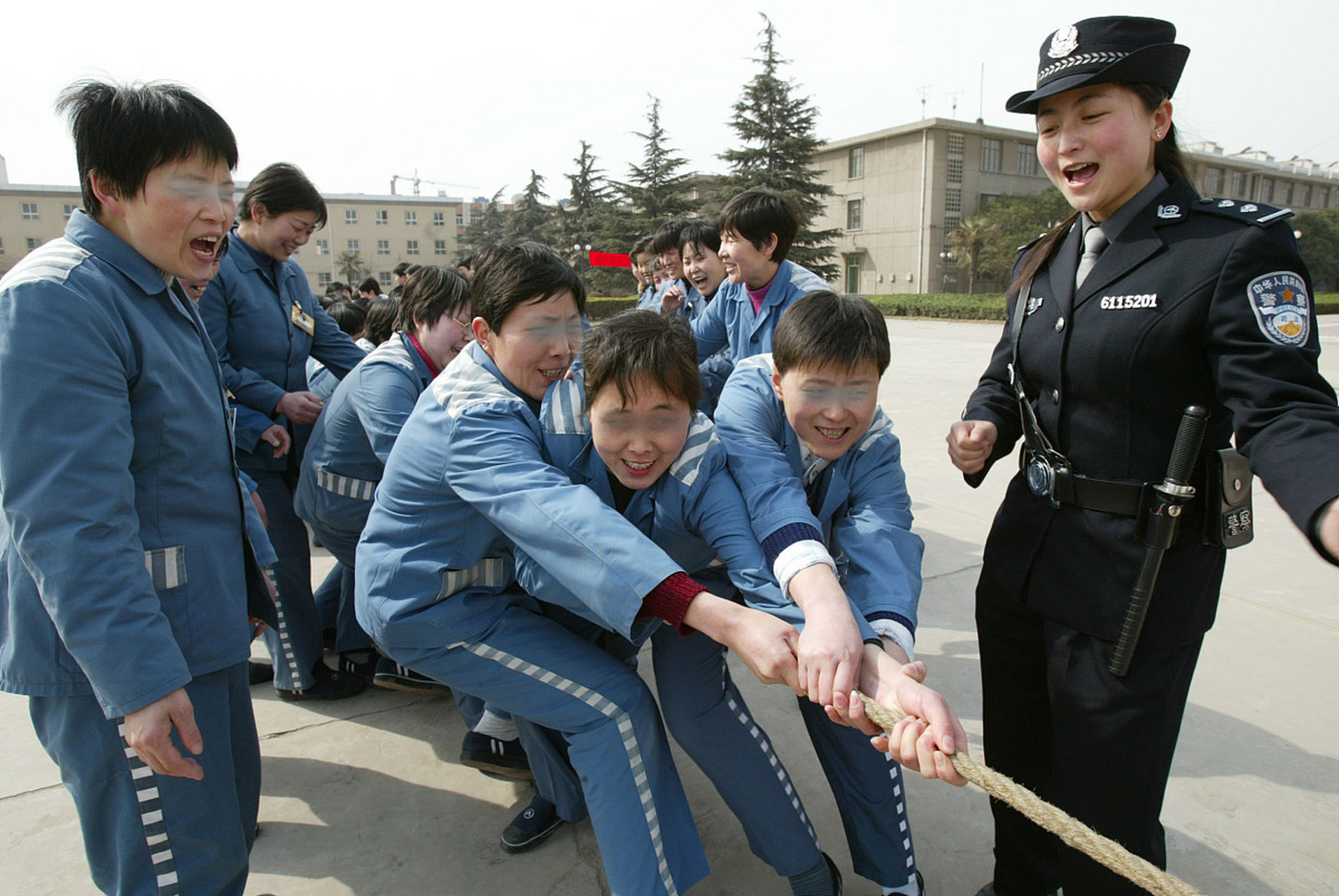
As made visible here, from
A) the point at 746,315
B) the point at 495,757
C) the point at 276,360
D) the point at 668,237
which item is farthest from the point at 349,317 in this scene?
the point at 495,757

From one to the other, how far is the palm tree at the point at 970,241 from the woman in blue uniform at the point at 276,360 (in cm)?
3287

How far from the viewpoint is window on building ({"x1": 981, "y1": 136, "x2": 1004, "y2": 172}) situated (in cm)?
3438

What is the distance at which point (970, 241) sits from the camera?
106 feet

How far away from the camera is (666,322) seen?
176cm

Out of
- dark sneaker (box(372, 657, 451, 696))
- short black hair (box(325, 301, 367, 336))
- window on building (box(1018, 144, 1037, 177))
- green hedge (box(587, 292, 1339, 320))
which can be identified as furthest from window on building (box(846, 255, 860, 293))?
dark sneaker (box(372, 657, 451, 696))

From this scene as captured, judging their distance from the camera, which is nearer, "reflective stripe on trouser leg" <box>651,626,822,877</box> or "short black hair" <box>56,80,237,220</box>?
"short black hair" <box>56,80,237,220</box>

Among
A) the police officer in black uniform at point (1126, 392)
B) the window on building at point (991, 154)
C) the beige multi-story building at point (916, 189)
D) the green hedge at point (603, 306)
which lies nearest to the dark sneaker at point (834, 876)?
the police officer in black uniform at point (1126, 392)

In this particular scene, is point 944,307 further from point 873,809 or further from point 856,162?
point 873,809

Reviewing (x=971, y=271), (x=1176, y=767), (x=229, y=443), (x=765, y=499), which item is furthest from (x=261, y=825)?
(x=971, y=271)

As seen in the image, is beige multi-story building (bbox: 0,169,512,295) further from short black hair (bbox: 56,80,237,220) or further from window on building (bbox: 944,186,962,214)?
short black hair (bbox: 56,80,237,220)

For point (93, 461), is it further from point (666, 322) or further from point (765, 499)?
point (765, 499)

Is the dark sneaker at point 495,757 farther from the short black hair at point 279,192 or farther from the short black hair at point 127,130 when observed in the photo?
the short black hair at point 279,192

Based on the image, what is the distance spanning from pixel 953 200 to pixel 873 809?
36235mm

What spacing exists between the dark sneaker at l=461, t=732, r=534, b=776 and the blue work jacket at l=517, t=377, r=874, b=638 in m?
0.89
